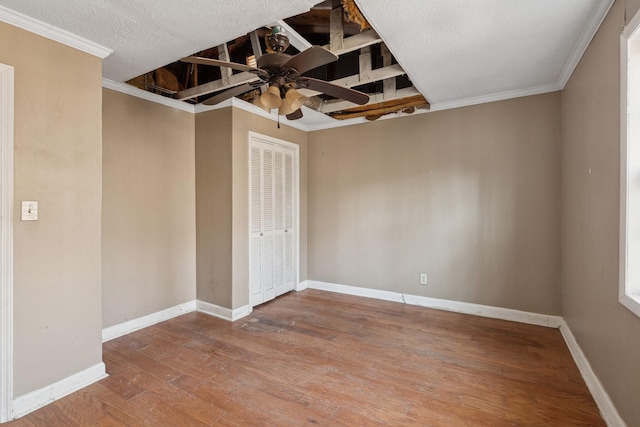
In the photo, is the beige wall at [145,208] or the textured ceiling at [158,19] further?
the beige wall at [145,208]

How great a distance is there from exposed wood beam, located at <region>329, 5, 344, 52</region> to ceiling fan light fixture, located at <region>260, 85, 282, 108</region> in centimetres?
59

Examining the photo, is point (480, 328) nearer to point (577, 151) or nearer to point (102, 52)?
point (577, 151)

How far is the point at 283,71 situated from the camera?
1.90m

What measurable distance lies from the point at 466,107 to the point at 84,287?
398 cm

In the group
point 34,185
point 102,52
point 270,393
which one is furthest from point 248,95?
point 270,393

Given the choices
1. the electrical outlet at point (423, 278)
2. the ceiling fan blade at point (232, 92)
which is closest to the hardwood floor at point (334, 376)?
the electrical outlet at point (423, 278)

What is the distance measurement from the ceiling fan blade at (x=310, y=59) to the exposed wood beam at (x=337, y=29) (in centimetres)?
51

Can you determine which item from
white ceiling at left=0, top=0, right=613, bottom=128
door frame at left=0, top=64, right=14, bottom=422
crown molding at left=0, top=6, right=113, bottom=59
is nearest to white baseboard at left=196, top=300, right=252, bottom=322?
door frame at left=0, top=64, right=14, bottom=422

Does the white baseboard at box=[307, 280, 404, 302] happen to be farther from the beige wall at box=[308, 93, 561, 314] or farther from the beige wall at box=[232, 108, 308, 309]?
the beige wall at box=[232, 108, 308, 309]

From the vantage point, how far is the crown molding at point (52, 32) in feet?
5.79

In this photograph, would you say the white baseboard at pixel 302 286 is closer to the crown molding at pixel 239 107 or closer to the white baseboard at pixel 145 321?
the white baseboard at pixel 145 321

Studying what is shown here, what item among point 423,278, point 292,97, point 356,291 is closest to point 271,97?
point 292,97

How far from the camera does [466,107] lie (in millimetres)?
3400

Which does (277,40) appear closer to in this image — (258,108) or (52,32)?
(52,32)
